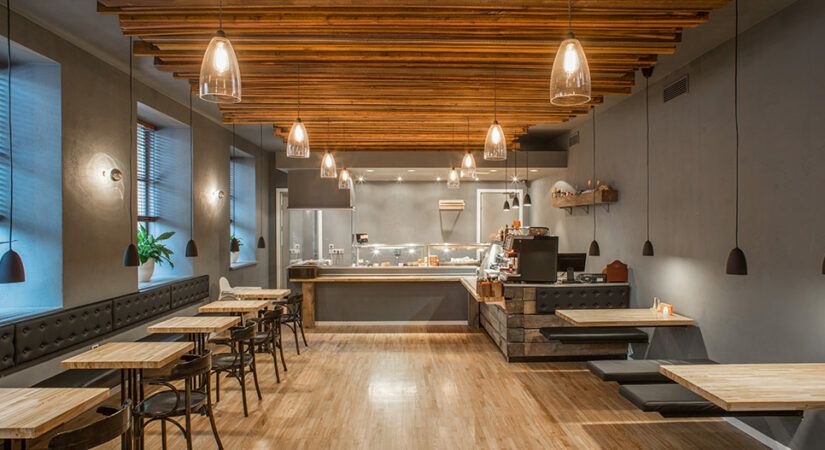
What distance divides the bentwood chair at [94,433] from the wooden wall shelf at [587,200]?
5.79 metres

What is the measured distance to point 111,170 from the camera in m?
5.30

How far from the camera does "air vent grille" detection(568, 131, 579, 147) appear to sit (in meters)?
8.36

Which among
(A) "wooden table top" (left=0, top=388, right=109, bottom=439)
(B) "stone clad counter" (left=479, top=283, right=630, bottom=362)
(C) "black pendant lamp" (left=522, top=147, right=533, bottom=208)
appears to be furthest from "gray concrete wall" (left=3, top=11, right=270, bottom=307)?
(C) "black pendant lamp" (left=522, top=147, right=533, bottom=208)

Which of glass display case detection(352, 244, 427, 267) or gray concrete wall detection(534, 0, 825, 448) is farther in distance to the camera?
glass display case detection(352, 244, 427, 267)

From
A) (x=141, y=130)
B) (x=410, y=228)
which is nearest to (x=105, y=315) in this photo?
(x=141, y=130)

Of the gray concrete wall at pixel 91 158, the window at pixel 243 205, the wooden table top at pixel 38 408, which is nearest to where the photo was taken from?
the wooden table top at pixel 38 408

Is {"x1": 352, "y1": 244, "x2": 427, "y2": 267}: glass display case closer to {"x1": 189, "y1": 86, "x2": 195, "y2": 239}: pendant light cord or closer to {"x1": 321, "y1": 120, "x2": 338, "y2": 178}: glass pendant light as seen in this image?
{"x1": 189, "y1": 86, "x2": 195, "y2": 239}: pendant light cord

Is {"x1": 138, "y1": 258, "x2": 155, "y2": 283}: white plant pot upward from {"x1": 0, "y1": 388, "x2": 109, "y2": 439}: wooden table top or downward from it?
upward

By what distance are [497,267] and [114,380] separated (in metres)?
5.08

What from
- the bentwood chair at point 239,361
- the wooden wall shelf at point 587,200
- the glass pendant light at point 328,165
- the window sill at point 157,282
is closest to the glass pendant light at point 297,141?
the glass pendant light at point 328,165

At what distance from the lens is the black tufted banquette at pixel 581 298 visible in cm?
618

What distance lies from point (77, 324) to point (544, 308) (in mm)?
4904

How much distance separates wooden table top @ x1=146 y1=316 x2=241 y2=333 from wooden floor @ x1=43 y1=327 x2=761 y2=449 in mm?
757

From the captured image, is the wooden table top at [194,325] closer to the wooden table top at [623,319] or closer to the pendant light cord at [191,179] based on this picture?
the pendant light cord at [191,179]
